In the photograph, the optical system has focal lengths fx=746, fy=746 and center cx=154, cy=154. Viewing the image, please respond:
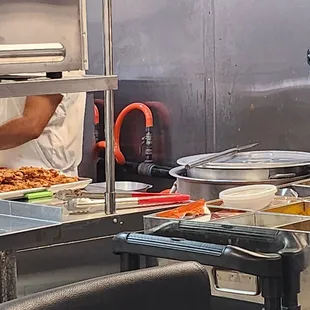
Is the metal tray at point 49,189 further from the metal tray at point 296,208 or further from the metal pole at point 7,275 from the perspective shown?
the metal tray at point 296,208

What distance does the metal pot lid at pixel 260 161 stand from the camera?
2.47 metres

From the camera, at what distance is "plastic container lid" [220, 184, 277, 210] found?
1882mm

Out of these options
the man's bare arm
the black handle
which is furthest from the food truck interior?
the man's bare arm

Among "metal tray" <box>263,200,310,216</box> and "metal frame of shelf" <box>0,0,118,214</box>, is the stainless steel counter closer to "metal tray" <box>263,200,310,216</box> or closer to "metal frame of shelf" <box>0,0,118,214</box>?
"metal frame of shelf" <box>0,0,118,214</box>

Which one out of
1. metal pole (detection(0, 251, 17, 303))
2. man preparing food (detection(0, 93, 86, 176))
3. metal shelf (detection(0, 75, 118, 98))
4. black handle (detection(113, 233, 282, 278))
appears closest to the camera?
black handle (detection(113, 233, 282, 278))

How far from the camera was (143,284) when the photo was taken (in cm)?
104

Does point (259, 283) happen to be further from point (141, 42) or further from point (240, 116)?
point (141, 42)

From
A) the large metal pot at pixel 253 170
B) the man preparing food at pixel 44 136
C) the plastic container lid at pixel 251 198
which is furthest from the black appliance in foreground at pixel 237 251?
the man preparing food at pixel 44 136

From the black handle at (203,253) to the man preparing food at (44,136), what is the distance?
132 cm

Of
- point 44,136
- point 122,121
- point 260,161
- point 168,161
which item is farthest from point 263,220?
Answer: point 122,121

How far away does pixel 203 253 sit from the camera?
4.78 feet

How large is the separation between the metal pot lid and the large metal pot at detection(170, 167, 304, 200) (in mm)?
61

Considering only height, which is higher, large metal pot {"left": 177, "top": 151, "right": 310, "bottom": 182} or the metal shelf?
the metal shelf

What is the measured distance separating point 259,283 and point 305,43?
5.96ft
